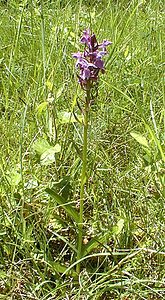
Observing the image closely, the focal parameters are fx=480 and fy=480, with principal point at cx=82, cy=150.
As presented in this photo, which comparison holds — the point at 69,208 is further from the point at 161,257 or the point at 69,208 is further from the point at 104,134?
the point at 104,134

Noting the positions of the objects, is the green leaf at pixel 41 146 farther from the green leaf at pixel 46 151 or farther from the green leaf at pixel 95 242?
the green leaf at pixel 95 242

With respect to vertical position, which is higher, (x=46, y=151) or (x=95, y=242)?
(x=46, y=151)

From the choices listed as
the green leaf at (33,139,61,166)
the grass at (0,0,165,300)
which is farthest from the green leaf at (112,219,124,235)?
the green leaf at (33,139,61,166)

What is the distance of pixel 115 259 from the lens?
3.08 feet

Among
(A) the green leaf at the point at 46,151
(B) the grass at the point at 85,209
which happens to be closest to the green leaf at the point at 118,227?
(B) the grass at the point at 85,209

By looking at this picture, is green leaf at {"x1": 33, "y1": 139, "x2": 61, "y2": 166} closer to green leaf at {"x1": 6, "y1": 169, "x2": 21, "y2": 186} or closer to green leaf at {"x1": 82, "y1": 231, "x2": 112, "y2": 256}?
green leaf at {"x1": 6, "y1": 169, "x2": 21, "y2": 186}

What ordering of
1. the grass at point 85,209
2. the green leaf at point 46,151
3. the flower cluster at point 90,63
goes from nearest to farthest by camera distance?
the flower cluster at point 90,63 < the grass at point 85,209 < the green leaf at point 46,151

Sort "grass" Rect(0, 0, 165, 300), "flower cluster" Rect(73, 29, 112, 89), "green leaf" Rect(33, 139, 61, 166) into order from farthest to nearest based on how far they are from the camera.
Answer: "green leaf" Rect(33, 139, 61, 166), "grass" Rect(0, 0, 165, 300), "flower cluster" Rect(73, 29, 112, 89)

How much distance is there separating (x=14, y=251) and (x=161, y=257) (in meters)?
0.29

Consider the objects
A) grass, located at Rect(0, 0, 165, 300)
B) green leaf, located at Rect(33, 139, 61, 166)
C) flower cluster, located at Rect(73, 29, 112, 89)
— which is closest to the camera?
flower cluster, located at Rect(73, 29, 112, 89)

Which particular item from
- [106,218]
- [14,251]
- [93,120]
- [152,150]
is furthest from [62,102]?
[14,251]

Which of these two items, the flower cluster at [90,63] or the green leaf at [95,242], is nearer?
the flower cluster at [90,63]

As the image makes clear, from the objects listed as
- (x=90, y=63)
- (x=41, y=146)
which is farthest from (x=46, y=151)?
(x=90, y=63)

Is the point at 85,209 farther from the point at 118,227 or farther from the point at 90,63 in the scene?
the point at 90,63
